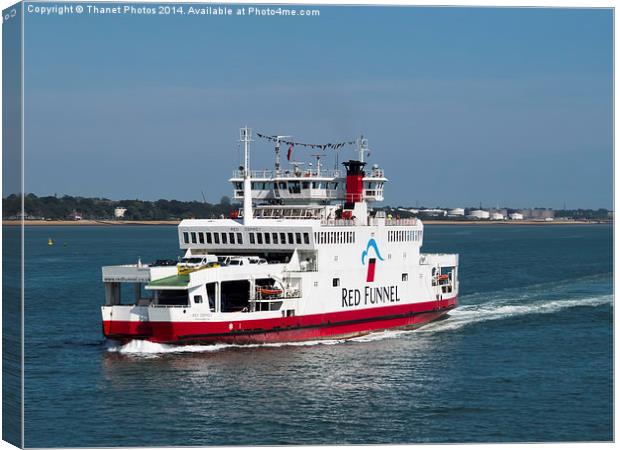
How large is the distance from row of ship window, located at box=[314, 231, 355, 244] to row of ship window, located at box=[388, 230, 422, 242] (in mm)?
4033

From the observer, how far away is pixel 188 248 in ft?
166

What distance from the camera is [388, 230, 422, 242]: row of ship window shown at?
55344 mm

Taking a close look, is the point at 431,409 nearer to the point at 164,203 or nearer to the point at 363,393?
the point at 363,393

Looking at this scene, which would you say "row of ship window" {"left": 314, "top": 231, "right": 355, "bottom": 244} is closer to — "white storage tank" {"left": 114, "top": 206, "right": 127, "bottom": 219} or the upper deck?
the upper deck

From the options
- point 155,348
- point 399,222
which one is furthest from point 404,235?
point 155,348

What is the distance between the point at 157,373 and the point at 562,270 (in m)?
57.3

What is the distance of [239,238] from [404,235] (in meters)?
10.3

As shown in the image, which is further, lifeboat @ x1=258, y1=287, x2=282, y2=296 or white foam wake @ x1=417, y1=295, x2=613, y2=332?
white foam wake @ x1=417, y1=295, x2=613, y2=332

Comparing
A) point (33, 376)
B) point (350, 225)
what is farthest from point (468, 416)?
point (350, 225)

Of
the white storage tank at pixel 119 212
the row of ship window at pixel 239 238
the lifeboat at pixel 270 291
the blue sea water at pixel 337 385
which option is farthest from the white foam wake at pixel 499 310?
the white storage tank at pixel 119 212

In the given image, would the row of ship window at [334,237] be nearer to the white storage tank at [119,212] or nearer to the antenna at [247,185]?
the antenna at [247,185]

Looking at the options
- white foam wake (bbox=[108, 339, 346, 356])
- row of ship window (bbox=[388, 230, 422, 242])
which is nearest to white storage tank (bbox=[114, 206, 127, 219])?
row of ship window (bbox=[388, 230, 422, 242])

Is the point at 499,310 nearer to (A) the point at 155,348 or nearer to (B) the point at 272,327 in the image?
(B) the point at 272,327

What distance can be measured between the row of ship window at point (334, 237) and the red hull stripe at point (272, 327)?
3.13m
